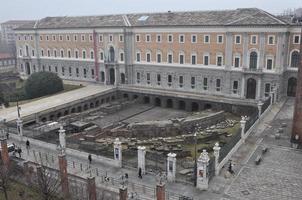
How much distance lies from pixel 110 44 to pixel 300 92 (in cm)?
3704

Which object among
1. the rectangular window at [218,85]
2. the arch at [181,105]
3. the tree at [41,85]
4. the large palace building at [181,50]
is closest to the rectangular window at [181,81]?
the large palace building at [181,50]

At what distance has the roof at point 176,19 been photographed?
147 ft

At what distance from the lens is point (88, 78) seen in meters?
62.6

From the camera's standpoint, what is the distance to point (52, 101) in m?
48.2

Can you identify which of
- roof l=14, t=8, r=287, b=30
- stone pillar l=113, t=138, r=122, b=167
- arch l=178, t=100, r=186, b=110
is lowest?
arch l=178, t=100, r=186, b=110

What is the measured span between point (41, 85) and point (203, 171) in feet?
122

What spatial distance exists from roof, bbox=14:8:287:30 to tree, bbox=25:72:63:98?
12552 millimetres

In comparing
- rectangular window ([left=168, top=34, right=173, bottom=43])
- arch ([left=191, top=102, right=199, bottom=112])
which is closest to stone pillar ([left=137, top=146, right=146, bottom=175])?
arch ([left=191, top=102, right=199, bottom=112])

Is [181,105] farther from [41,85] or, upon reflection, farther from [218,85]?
[41,85]

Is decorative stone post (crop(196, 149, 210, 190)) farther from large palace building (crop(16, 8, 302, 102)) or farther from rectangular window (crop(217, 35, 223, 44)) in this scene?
rectangular window (crop(217, 35, 223, 44))

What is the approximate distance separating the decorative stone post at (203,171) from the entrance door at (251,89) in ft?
86.8

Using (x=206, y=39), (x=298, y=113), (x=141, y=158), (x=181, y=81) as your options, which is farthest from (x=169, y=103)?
(x=141, y=158)

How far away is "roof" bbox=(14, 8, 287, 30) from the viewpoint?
44750 mm

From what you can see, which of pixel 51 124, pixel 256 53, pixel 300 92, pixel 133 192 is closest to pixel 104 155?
pixel 133 192
